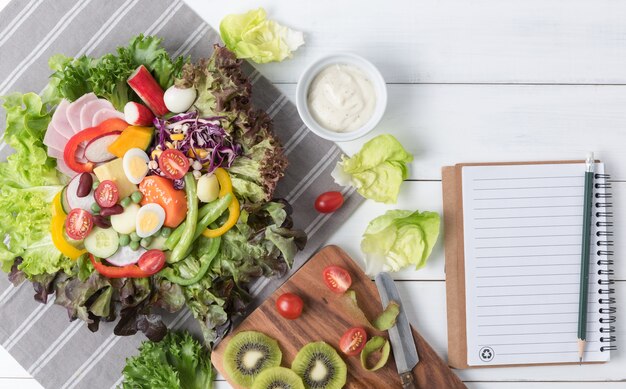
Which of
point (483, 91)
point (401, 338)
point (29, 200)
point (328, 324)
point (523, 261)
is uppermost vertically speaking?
point (483, 91)

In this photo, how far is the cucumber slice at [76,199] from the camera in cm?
185

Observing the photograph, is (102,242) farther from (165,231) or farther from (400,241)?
(400,241)

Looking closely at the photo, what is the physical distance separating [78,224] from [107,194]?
117 millimetres

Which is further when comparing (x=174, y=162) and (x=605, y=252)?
(x=605, y=252)

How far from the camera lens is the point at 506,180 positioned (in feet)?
6.75

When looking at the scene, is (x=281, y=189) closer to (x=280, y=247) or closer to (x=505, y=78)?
(x=280, y=247)

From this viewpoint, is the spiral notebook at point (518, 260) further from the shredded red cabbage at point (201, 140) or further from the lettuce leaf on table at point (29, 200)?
the lettuce leaf on table at point (29, 200)

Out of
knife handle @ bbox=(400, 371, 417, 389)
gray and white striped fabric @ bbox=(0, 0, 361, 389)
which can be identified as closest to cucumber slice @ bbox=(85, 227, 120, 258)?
gray and white striped fabric @ bbox=(0, 0, 361, 389)

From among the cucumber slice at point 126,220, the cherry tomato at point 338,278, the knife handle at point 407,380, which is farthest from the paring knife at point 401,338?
the cucumber slice at point 126,220

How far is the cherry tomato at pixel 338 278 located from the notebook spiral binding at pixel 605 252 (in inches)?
31.9

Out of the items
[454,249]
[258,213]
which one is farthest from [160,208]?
[454,249]

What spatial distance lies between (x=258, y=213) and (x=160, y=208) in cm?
29

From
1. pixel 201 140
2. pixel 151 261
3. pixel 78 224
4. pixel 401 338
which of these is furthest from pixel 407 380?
pixel 78 224

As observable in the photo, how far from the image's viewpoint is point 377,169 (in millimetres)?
2023
